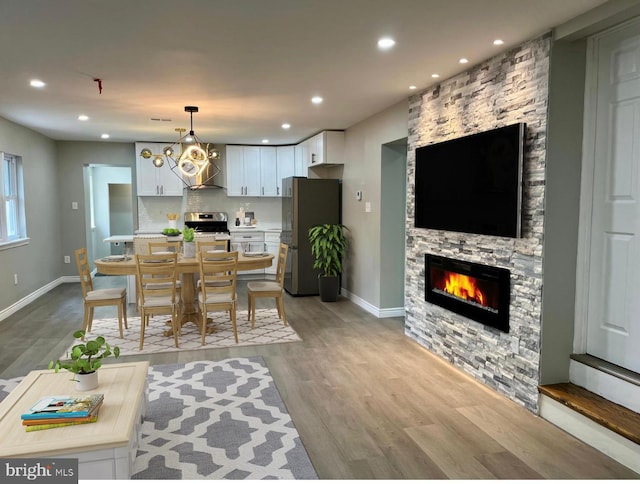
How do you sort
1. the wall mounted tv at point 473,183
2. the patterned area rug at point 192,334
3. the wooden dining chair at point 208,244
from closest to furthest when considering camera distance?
the wall mounted tv at point 473,183, the patterned area rug at point 192,334, the wooden dining chair at point 208,244

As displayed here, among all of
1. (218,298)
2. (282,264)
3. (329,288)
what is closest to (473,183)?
(282,264)

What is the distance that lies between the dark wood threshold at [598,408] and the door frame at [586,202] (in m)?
0.30

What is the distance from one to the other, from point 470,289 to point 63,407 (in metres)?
2.98

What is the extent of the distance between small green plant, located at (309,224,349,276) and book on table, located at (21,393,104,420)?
4.57m

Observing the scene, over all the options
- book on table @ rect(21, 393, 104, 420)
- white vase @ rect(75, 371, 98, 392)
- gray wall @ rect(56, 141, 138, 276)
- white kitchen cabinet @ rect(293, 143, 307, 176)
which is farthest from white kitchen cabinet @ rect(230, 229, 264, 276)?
book on table @ rect(21, 393, 104, 420)

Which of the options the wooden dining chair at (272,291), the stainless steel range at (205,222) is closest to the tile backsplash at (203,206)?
the stainless steel range at (205,222)

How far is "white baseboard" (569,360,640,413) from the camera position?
8.86 feet

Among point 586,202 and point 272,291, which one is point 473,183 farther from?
point 272,291

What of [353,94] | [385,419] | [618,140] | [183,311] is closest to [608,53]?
[618,140]

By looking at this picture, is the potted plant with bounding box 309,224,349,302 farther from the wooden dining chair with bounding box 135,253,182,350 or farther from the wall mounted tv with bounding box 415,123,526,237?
the wooden dining chair with bounding box 135,253,182,350

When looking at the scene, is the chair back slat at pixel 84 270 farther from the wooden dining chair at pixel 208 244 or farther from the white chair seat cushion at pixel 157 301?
the wooden dining chair at pixel 208 244

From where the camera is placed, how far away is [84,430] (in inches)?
81.4

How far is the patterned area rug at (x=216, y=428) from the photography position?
97.5 inches

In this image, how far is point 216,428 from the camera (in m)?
2.93
